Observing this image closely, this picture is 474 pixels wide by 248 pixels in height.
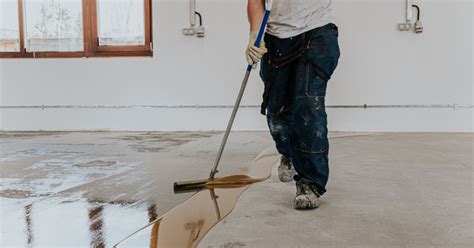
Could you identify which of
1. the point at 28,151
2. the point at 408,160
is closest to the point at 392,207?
the point at 408,160

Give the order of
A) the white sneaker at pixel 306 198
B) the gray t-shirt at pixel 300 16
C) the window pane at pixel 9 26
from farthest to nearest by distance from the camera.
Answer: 1. the window pane at pixel 9 26
2. the gray t-shirt at pixel 300 16
3. the white sneaker at pixel 306 198

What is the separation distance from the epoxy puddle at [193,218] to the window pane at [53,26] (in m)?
4.17

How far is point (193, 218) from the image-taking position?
1521mm

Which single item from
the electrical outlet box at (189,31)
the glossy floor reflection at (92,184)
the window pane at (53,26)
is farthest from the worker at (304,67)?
the window pane at (53,26)

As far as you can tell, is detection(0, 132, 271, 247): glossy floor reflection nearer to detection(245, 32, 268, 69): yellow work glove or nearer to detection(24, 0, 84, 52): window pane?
detection(245, 32, 268, 69): yellow work glove

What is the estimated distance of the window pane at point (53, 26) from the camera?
217 inches

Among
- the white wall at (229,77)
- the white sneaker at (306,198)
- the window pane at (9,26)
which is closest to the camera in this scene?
the white sneaker at (306,198)

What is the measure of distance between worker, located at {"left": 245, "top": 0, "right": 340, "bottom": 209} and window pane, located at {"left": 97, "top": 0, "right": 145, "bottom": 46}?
12.7 ft

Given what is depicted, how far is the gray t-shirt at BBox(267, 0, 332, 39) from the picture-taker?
68.6 inches

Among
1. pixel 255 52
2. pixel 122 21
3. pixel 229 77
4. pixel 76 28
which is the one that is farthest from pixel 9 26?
pixel 255 52

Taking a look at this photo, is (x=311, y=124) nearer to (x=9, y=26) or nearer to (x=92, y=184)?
(x=92, y=184)

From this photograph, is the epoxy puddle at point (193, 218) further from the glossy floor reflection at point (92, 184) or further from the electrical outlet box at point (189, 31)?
the electrical outlet box at point (189, 31)

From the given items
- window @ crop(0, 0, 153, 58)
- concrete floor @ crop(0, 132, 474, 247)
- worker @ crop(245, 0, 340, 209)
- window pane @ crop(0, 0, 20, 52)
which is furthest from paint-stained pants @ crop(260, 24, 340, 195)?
window pane @ crop(0, 0, 20, 52)

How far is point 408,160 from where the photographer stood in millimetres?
2885
